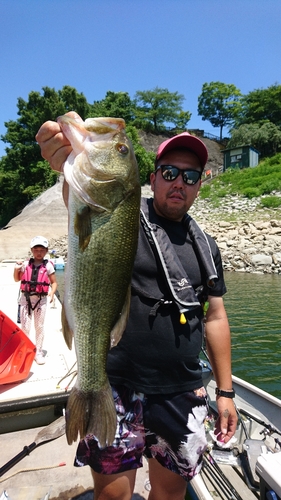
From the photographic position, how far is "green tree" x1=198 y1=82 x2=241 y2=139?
213 feet

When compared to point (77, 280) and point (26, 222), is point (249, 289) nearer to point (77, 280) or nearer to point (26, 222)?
point (77, 280)

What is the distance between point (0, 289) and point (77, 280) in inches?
457

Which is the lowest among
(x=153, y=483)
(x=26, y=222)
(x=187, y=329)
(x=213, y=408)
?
(x=213, y=408)

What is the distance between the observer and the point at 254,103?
188 feet

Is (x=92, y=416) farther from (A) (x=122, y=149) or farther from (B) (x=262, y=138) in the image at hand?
(B) (x=262, y=138)

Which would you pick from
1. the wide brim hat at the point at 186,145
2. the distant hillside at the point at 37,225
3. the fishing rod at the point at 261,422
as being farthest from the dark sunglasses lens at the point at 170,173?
the distant hillside at the point at 37,225

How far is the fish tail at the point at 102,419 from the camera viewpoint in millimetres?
2139

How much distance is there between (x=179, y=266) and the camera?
2516 millimetres

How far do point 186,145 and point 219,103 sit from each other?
69.4 metres

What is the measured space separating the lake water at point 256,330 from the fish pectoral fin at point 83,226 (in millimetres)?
7201

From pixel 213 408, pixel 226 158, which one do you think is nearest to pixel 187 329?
pixel 213 408

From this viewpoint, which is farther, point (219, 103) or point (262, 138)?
point (219, 103)

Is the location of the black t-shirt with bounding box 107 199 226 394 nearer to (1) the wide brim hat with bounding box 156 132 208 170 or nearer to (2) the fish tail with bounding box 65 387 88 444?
(2) the fish tail with bounding box 65 387 88 444

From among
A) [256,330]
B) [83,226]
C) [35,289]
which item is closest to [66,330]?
[83,226]
